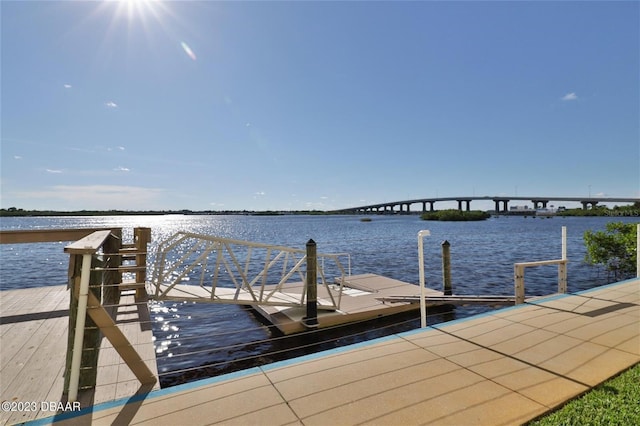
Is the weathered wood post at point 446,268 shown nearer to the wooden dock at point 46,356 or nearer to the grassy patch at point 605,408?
the grassy patch at point 605,408

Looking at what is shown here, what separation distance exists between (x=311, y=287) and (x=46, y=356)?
15.1 feet

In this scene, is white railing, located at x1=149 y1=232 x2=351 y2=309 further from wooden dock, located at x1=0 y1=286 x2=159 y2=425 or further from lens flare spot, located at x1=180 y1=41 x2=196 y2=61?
lens flare spot, located at x1=180 y1=41 x2=196 y2=61

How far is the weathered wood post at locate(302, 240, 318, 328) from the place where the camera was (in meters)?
7.05

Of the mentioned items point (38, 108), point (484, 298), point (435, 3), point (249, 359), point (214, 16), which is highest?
point (435, 3)

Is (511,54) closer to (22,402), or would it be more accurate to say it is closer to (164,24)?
(164,24)

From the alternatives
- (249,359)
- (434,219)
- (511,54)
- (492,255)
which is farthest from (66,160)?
(434,219)

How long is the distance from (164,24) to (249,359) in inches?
359

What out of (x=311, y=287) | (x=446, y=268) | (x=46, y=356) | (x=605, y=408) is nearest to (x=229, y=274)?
(x=311, y=287)

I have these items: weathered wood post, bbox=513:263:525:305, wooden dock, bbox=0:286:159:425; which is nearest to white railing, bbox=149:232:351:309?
wooden dock, bbox=0:286:159:425

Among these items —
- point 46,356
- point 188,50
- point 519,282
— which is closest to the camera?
point 46,356

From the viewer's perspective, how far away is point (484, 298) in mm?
6980

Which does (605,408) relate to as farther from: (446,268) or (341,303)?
(446,268)

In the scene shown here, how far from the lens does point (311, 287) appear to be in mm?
7125

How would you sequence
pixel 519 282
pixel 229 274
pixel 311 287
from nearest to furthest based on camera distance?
pixel 519 282, pixel 311 287, pixel 229 274
